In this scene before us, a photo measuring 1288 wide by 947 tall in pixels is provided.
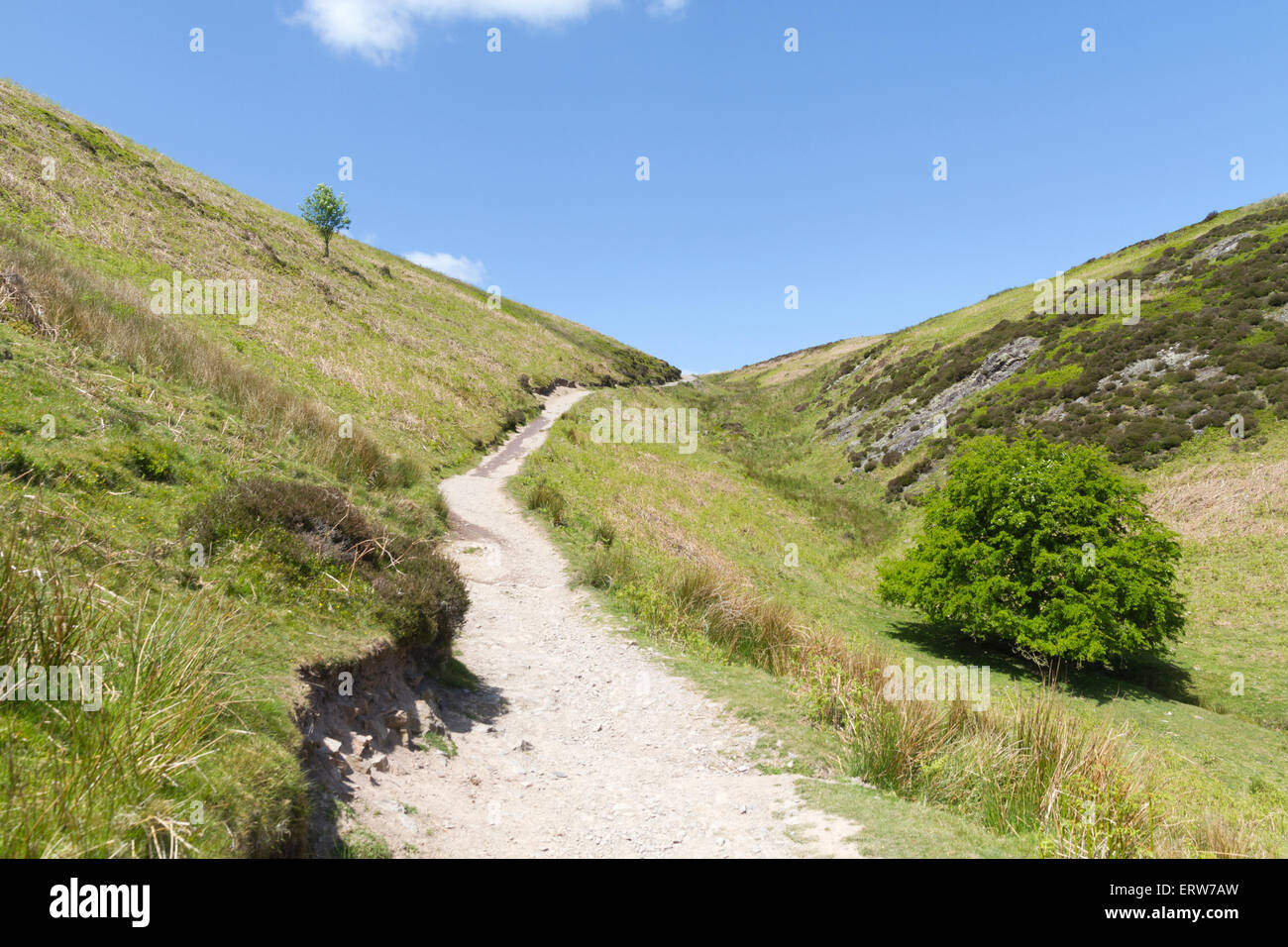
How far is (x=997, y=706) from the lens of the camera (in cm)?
825

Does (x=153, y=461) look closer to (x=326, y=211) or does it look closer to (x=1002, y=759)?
(x=1002, y=759)

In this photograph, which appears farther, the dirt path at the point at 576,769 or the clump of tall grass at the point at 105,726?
the dirt path at the point at 576,769

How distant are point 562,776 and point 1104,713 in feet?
40.2

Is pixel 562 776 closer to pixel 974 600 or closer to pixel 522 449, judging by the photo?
pixel 974 600

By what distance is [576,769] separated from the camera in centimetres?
752

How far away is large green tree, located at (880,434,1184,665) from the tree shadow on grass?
1.54ft

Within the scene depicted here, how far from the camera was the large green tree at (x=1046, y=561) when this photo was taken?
1488cm

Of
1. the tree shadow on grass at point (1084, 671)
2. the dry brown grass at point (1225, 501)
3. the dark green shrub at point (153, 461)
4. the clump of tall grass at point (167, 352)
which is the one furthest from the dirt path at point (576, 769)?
the dry brown grass at point (1225, 501)

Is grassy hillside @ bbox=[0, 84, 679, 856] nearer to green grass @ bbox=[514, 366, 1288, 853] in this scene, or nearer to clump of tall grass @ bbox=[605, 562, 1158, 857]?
clump of tall grass @ bbox=[605, 562, 1158, 857]

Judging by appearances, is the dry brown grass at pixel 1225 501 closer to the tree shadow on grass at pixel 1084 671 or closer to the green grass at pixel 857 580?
the green grass at pixel 857 580

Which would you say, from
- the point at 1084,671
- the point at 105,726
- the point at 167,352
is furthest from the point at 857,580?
the point at 105,726

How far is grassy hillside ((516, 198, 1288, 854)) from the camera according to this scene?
252 inches

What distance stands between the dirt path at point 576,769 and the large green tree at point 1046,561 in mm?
10930
